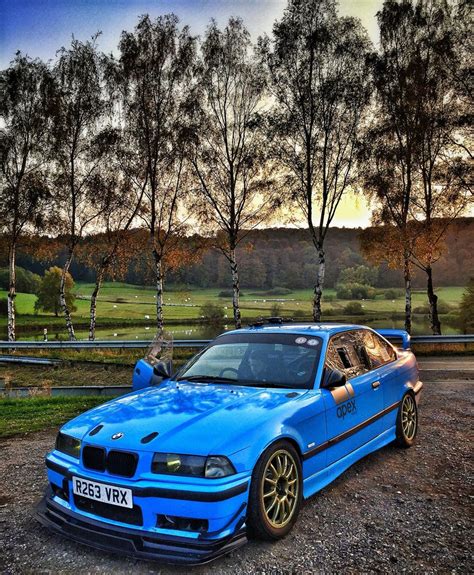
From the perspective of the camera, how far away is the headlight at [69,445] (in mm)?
3707

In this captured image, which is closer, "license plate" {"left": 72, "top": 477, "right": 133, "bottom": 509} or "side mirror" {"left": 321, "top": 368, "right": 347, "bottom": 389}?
"license plate" {"left": 72, "top": 477, "right": 133, "bottom": 509}

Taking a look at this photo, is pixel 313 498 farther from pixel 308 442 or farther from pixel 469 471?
pixel 469 471

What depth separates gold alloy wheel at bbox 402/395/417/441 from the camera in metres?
5.88

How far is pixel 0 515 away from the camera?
13.8 ft

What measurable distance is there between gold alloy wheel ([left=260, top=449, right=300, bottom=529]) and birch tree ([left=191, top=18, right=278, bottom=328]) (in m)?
22.6

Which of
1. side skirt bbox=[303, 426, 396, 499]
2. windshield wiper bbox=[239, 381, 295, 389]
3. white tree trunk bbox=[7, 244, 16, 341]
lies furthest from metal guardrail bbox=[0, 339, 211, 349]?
windshield wiper bbox=[239, 381, 295, 389]

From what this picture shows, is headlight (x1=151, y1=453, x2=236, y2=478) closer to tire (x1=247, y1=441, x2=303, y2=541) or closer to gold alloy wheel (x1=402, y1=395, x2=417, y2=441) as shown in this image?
tire (x1=247, y1=441, x2=303, y2=541)

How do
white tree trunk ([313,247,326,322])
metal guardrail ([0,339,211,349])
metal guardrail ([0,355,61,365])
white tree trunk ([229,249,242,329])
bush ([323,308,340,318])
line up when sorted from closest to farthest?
metal guardrail ([0,355,61,365])
metal guardrail ([0,339,211,349])
white tree trunk ([313,247,326,322])
white tree trunk ([229,249,242,329])
bush ([323,308,340,318])

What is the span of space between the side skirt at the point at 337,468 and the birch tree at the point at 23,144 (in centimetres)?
2702

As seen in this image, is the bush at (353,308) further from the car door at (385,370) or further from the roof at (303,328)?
the roof at (303,328)

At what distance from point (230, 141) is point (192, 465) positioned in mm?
25186

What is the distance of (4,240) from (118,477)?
28.7m

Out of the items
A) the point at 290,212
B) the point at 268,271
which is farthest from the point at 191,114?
the point at 268,271

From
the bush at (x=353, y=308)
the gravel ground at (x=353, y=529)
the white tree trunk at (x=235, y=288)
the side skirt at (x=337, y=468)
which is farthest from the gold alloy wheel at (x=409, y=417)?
the bush at (x=353, y=308)
